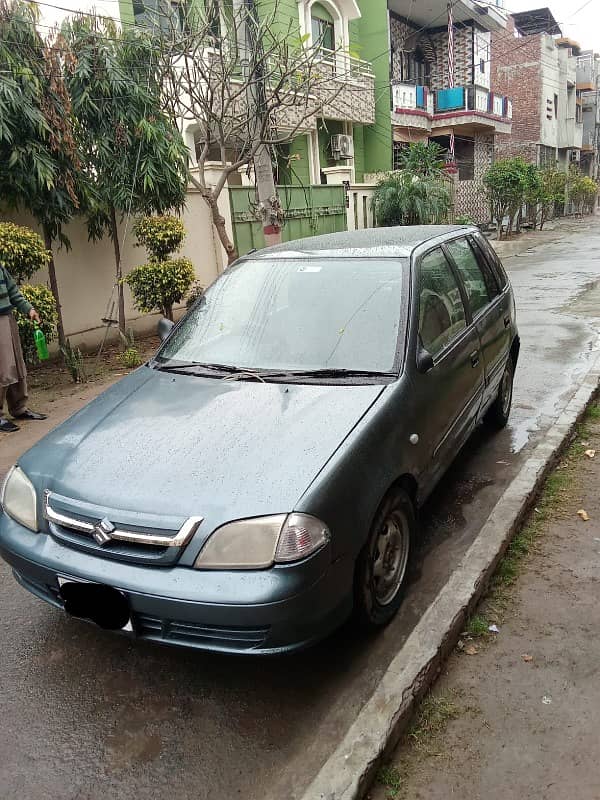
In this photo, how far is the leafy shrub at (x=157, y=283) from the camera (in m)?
8.23

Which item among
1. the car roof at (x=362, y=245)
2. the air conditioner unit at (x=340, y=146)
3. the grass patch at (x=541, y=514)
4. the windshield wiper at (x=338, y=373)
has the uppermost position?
the air conditioner unit at (x=340, y=146)

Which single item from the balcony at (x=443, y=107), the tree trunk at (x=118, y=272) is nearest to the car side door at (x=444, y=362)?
the tree trunk at (x=118, y=272)

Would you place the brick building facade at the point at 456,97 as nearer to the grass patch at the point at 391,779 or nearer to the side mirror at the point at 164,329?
the side mirror at the point at 164,329

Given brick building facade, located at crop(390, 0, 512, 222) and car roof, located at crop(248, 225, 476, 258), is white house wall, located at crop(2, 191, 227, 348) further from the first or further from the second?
brick building facade, located at crop(390, 0, 512, 222)

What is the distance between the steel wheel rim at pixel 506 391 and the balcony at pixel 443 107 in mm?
18030

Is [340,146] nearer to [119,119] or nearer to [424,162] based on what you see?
[424,162]

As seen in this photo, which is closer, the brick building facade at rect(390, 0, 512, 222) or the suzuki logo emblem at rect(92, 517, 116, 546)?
the suzuki logo emblem at rect(92, 517, 116, 546)

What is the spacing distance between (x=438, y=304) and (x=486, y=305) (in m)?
1.01

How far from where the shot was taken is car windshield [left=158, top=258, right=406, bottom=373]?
129 inches

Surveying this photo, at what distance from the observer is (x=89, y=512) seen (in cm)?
244

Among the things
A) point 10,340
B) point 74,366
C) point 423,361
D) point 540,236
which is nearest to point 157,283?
point 74,366

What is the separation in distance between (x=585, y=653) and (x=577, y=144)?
4629 cm

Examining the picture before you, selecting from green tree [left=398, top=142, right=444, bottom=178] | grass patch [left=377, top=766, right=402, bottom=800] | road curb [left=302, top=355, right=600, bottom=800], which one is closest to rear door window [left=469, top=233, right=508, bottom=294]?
road curb [left=302, top=355, right=600, bottom=800]

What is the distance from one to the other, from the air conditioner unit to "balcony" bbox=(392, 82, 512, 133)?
9.70 feet
